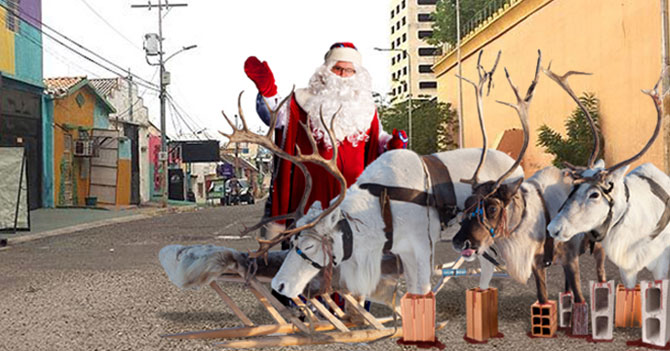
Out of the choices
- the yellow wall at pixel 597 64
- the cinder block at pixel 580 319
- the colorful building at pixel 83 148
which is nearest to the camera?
the cinder block at pixel 580 319

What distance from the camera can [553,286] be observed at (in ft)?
21.6

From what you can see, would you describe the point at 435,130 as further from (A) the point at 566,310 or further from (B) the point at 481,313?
(B) the point at 481,313

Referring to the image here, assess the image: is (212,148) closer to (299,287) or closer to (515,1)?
(515,1)

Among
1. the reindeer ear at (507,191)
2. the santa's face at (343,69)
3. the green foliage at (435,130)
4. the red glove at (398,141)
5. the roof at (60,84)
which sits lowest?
the reindeer ear at (507,191)

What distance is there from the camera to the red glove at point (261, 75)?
3510 millimetres

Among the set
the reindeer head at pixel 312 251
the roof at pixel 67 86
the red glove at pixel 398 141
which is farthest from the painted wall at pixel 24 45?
the reindeer head at pixel 312 251

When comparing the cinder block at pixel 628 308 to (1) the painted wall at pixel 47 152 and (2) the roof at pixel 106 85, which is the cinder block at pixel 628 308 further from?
(2) the roof at pixel 106 85

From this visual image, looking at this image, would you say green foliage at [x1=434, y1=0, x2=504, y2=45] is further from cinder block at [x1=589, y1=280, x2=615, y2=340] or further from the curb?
cinder block at [x1=589, y1=280, x2=615, y2=340]

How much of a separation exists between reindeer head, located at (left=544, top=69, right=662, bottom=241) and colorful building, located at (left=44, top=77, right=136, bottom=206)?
A: 93.7ft

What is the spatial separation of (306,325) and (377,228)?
0.82 meters

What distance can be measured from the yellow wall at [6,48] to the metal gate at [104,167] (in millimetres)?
7094

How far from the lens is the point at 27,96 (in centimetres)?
2656

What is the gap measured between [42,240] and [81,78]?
1847cm

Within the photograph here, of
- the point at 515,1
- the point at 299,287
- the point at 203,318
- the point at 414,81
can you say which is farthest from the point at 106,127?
the point at 414,81
